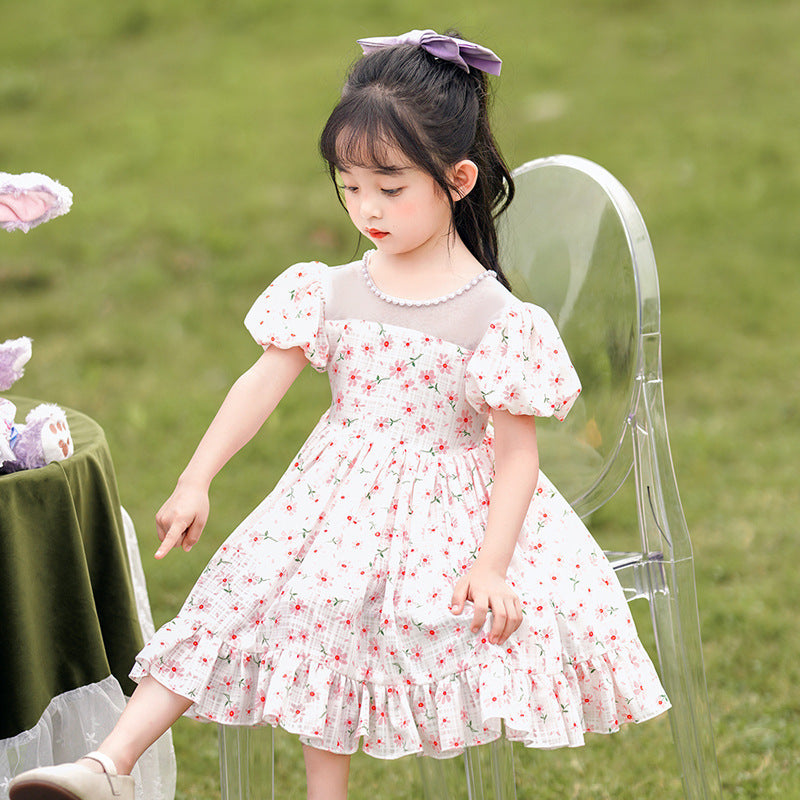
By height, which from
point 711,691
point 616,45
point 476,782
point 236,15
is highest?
point 236,15

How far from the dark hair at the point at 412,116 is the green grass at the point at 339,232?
4.66 feet

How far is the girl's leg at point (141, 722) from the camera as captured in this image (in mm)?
1730

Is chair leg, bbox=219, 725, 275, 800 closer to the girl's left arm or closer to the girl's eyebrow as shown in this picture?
the girl's left arm

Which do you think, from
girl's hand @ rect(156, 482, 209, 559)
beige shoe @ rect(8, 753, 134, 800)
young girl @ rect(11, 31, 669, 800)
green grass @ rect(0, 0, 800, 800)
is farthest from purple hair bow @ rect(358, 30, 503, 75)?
green grass @ rect(0, 0, 800, 800)

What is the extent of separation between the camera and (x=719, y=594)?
3465 mm

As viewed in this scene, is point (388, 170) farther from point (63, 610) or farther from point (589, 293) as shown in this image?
point (63, 610)

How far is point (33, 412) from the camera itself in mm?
1971

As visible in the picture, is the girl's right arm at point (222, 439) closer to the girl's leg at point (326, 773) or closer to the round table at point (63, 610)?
the round table at point (63, 610)

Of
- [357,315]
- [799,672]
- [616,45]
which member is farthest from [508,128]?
[357,315]

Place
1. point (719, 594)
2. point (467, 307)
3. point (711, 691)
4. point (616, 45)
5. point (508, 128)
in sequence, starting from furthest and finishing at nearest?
point (616, 45) < point (508, 128) < point (719, 594) < point (711, 691) < point (467, 307)

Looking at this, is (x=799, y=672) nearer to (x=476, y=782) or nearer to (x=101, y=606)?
(x=476, y=782)

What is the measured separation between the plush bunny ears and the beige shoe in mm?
812

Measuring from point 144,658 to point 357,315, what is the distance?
60 centimetres

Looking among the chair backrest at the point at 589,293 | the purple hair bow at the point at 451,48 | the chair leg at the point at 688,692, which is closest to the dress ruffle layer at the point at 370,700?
the chair leg at the point at 688,692
